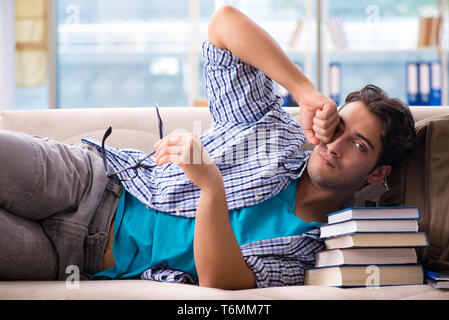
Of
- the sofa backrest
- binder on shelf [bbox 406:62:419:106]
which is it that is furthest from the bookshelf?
the sofa backrest

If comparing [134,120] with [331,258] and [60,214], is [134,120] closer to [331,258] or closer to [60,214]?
[60,214]

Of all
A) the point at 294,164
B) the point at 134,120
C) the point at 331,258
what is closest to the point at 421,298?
the point at 331,258

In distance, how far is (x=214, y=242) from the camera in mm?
1021

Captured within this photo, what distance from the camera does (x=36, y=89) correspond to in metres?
3.31

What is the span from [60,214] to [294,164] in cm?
63

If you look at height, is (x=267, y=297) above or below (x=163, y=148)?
below

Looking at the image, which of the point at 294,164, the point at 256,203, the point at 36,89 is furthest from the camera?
the point at 36,89

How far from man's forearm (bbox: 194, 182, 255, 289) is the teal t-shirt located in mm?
133

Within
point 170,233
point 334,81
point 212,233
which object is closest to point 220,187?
point 212,233

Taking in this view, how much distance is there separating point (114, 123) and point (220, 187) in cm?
67

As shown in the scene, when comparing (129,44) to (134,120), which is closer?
(134,120)

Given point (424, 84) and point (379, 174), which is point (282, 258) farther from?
point (424, 84)

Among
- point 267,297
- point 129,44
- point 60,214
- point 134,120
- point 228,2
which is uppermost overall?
point 228,2
